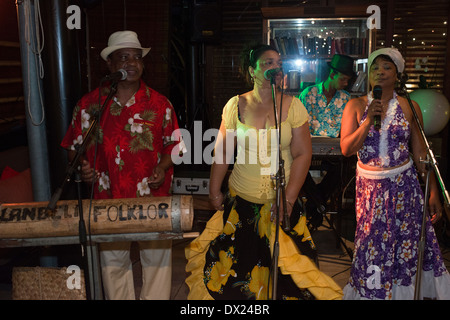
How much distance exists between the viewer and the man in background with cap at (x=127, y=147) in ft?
9.21

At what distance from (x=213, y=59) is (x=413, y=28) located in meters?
3.21

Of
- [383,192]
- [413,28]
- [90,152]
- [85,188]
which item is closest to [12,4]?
[85,188]

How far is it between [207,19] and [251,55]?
3.97 metres

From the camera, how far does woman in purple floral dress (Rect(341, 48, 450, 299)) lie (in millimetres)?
2898

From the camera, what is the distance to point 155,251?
2879mm

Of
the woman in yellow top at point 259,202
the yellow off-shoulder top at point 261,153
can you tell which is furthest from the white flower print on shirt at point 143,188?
the yellow off-shoulder top at point 261,153

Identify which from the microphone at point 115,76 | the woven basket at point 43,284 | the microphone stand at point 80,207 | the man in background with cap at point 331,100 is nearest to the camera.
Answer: the microphone stand at point 80,207

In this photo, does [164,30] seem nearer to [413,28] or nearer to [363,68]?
[363,68]

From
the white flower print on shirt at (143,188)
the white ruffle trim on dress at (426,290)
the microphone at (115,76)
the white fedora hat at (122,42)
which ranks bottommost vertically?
the white ruffle trim on dress at (426,290)

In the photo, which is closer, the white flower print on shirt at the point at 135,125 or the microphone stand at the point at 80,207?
the microphone stand at the point at 80,207

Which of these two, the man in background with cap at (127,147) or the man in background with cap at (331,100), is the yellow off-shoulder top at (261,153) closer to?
the man in background with cap at (127,147)

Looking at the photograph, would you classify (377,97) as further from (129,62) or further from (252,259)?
(129,62)

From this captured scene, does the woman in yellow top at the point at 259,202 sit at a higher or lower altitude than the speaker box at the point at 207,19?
lower
